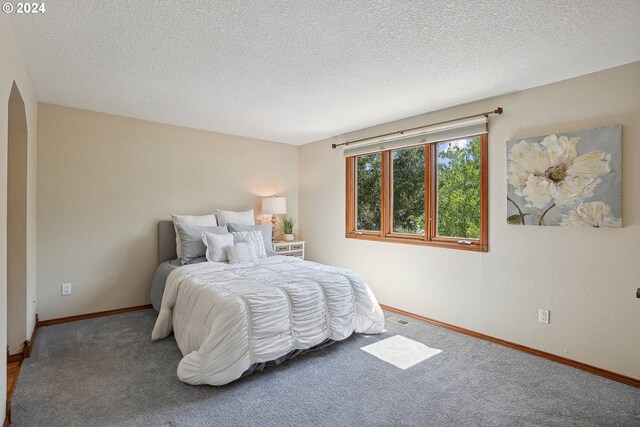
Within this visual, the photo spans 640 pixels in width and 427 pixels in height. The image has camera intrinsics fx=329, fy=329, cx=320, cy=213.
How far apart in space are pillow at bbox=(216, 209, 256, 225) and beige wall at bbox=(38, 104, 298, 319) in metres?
0.32

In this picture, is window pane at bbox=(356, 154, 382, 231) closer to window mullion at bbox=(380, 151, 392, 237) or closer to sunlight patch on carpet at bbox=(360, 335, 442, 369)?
window mullion at bbox=(380, 151, 392, 237)

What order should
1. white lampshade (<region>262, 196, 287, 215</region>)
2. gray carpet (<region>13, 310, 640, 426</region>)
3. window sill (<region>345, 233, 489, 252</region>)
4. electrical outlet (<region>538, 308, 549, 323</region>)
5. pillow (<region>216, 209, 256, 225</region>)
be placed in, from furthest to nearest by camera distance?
white lampshade (<region>262, 196, 287, 215</region>), pillow (<region>216, 209, 256, 225</region>), window sill (<region>345, 233, 489, 252</region>), electrical outlet (<region>538, 308, 549, 323</region>), gray carpet (<region>13, 310, 640, 426</region>)

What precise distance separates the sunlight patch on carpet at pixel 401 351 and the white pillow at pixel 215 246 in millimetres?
1874

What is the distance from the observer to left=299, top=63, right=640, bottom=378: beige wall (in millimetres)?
2486

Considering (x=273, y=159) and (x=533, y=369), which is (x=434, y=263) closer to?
(x=533, y=369)

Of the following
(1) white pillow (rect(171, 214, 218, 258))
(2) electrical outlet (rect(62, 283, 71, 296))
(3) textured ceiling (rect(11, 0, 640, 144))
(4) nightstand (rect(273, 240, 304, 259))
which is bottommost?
(2) electrical outlet (rect(62, 283, 71, 296))

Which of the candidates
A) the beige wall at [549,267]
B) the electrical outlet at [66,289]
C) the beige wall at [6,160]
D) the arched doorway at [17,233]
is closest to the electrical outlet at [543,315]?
the beige wall at [549,267]

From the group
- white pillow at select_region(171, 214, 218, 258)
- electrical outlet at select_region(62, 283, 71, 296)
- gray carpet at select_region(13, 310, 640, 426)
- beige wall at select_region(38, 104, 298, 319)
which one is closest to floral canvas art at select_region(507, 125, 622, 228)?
→ gray carpet at select_region(13, 310, 640, 426)

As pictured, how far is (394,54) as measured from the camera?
7.76 feet

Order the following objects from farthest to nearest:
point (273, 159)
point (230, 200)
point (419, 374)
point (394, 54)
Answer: point (273, 159), point (230, 200), point (419, 374), point (394, 54)

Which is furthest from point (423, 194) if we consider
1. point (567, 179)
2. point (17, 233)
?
point (17, 233)

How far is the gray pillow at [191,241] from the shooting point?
12.5ft

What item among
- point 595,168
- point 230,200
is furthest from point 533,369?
point 230,200

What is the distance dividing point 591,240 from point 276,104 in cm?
309
